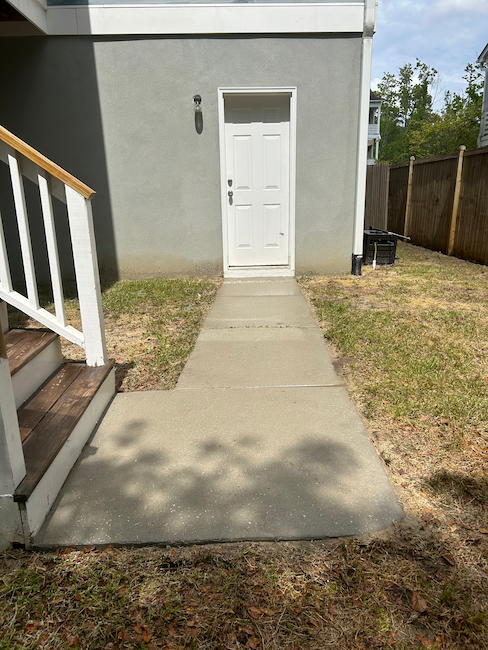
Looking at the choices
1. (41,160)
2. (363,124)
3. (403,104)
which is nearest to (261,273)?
(363,124)

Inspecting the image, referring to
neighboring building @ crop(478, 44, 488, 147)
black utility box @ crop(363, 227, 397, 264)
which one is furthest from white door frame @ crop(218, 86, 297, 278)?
neighboring building @ crop(478, 44, 488, 147)

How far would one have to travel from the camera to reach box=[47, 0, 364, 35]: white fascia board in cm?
581

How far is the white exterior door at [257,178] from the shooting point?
634cm

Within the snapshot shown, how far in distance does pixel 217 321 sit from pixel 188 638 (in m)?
3.39

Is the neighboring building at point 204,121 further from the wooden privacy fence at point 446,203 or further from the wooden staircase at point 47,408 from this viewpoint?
the wooden staircase at point 47,408

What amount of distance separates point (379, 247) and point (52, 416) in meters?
6.29

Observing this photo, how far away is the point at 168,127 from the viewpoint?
20.4 ft

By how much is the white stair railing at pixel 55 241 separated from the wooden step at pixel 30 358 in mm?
123

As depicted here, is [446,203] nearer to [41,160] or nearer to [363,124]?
[363,124]

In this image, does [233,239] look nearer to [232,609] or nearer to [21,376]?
[21,376]

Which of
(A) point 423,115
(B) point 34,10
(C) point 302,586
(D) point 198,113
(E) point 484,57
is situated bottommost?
(C) point 302,586

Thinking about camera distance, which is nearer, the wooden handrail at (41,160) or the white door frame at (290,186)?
the wooden handrail at (41,160)

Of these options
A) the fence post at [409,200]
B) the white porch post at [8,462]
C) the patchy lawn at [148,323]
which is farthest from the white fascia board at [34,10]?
the fence post at [409,200]

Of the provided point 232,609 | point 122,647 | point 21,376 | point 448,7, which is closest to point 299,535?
point 232,609
